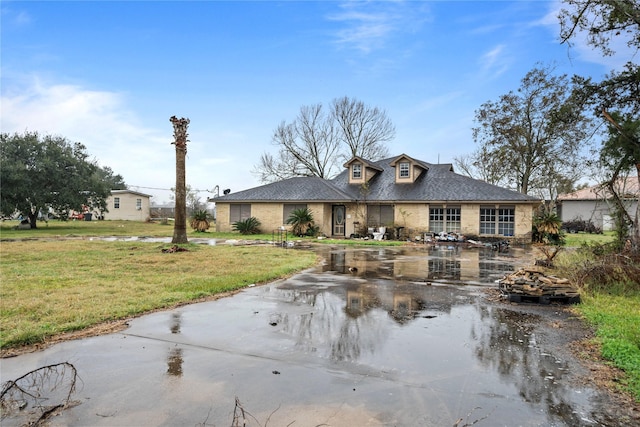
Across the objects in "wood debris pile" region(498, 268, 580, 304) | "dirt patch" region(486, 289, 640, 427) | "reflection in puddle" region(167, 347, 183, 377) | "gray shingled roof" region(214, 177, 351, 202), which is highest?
"gray shingled roof" region(214, 177, 351, 202)

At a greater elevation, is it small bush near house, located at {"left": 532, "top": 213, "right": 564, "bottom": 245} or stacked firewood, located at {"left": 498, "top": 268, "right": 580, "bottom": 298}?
small bush near house, located at {"left": 532, "top": 213, "right": 564, "bottom": 245}

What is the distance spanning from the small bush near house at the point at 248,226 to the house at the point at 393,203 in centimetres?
51

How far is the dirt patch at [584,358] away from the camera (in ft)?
11.2

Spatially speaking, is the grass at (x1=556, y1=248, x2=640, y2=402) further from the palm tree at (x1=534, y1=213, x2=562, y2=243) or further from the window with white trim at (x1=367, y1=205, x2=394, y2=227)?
the window with white trim at (x1=367, y1=205, x2=394, y2=227)

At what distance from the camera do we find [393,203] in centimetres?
2558

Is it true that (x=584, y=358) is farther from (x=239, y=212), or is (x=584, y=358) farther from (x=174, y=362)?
(x=239, y=212)

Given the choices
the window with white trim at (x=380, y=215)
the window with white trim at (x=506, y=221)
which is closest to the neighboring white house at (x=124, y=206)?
the window with white trim at (x=380, y=215)

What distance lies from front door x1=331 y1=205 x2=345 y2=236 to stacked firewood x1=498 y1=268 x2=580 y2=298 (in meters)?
18.9

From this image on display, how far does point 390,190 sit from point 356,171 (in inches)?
139

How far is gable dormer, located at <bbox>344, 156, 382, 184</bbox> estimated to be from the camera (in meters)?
28.6

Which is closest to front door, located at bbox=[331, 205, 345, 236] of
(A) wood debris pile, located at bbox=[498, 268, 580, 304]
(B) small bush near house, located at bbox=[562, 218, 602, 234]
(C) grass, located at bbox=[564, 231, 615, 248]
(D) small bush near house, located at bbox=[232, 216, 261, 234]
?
(D) small bush near house, located at bbox=[232, 216, 261, 234]

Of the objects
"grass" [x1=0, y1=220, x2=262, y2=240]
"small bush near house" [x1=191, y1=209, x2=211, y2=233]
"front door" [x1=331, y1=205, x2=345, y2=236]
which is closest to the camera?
"grass" [x1=0, y1=220, x2=262, y2=240]

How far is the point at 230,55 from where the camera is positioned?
51.1ft

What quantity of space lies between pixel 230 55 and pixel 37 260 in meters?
10.1
